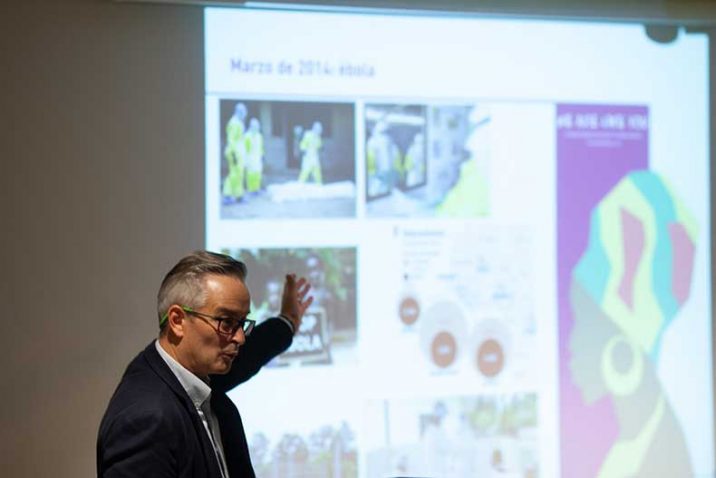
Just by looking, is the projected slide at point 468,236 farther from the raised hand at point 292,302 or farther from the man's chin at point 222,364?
the man's chin at point 222,364

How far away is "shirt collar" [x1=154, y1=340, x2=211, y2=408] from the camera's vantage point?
189 centimetres

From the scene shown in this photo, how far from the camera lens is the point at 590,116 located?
3.71 m

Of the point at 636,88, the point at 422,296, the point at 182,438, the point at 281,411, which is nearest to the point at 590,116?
the point at 636,88

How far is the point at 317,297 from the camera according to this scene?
346 centimetres

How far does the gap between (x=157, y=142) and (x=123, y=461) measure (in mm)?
1817

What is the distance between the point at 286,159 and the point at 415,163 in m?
0.51

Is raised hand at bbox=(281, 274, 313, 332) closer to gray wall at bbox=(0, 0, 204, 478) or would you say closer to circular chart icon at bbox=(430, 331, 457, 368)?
gray wall at bbox=(0, 0, 204, 478)

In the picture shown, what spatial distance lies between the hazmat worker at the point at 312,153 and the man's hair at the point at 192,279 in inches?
59.5

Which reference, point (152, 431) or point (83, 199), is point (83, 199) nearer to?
point (83, 199)

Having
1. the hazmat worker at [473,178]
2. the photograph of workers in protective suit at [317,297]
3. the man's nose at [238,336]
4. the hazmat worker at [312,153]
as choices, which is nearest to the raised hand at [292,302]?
the photograph of workers in protective suit at [317,297]

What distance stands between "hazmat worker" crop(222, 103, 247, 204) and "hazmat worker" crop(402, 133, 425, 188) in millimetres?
637

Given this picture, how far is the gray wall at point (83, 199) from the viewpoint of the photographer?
126 inches

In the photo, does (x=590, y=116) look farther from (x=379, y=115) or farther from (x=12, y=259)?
(x=12, y=259)

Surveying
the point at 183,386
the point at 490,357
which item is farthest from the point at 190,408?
the point at 490,357
